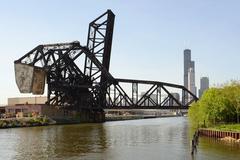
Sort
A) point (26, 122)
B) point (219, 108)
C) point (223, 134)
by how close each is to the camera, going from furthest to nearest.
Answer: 1. point (26, 122)
2. point (219, 108)
3. point (223, 134)

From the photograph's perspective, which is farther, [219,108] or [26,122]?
[26,122]

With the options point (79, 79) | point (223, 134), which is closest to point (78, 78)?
point (79, 79)

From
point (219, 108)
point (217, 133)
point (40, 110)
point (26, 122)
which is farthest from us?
point (40, 110)

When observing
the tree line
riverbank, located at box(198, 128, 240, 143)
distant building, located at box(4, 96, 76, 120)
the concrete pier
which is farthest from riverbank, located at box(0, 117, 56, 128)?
riverbank, located at box(198, 128, 240, 143)

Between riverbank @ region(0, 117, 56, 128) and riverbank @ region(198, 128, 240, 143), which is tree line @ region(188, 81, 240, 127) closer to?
riverbank @ region(198, 128, 240, 143)

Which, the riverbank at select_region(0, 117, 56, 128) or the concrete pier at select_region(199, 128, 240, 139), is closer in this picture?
the concrete pier at select_region(199, 128, 240, 139)

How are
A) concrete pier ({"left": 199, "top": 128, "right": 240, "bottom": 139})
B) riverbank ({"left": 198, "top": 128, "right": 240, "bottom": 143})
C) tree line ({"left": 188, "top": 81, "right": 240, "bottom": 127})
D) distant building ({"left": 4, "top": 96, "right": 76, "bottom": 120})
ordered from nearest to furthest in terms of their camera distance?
riverbank ({"left": 198, "top": 128, "right": 240, "bottom": 143}) < concrete pier ({"left": 199, "top": 128, "right": 240, "bottom": 139}) < tree line ({"left": 188, "top": 81, "right": 240, "bottom": 127}) < distant building ({"left": 4, "top": 96, "right": 76, "bottom": 120})

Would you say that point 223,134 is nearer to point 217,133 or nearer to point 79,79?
point 217,133

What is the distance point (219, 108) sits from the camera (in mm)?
81500

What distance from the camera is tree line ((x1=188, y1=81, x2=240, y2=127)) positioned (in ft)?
269

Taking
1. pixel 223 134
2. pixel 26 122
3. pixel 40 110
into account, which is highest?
pixel 40 110

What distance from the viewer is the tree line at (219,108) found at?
82000 mm

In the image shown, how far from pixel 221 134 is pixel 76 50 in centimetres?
8401

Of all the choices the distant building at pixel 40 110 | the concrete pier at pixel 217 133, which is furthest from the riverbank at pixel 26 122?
the concrete pier at pixel 217 133
